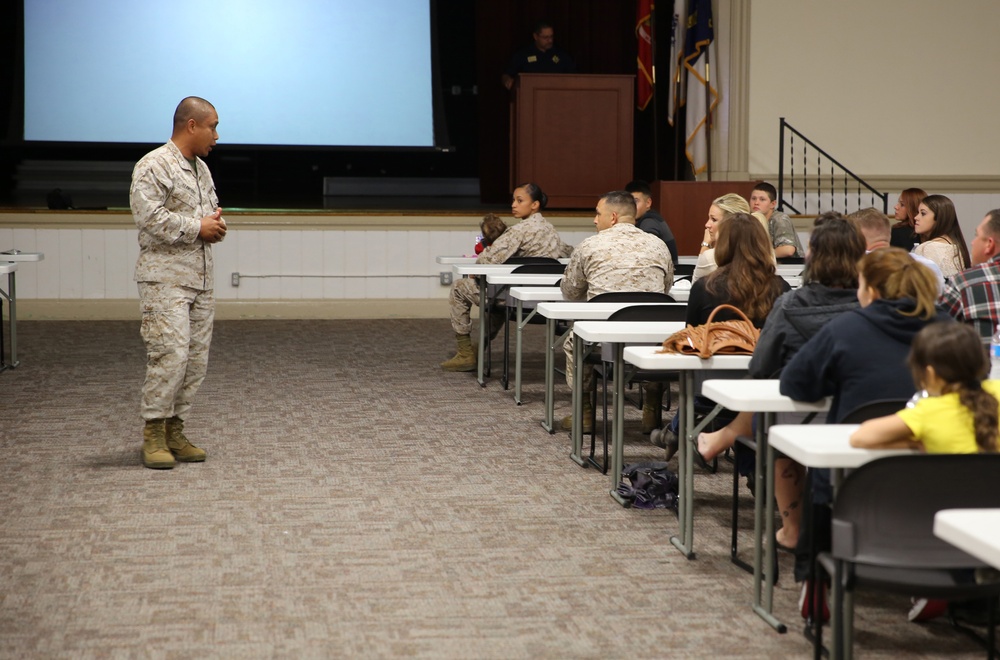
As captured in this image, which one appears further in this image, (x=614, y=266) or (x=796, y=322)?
(x=614, y=266)

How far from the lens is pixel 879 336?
286cm

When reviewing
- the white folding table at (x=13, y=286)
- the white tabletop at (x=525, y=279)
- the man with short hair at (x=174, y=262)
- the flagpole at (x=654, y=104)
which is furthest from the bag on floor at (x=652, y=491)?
the flagpole at (x=654, y=104)

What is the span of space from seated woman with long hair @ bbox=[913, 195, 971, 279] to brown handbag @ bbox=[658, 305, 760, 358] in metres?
2.34

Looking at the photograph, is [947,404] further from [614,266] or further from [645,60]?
[645,60]

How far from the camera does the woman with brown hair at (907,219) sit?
739cm

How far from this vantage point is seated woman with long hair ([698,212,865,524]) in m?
3.32

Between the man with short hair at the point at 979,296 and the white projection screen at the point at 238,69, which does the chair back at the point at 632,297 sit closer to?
the man with short hair at the point at 979,296

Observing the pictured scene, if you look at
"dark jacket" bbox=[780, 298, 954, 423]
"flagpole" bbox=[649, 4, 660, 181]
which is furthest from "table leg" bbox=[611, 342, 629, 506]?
"flagpole" bbox=[649, 4, 660, 181]

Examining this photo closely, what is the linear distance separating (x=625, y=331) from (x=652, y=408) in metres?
1.43

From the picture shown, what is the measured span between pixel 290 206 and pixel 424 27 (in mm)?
2274

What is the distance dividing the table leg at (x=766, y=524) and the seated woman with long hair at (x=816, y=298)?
313mm

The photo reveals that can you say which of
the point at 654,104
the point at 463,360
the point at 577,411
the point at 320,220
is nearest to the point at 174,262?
the point at 577,411

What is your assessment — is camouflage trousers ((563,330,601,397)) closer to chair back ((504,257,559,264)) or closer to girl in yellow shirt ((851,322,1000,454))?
chair back ((504,257,559,264))

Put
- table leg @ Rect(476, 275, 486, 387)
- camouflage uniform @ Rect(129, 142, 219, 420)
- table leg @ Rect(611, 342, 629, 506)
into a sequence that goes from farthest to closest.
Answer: table leg @ Rect(476, 275, 486, 387)
camouflage uniform @ Rect(129, 142, 219, 420)
table leg @ Rect(611, 342, 629, 506)
